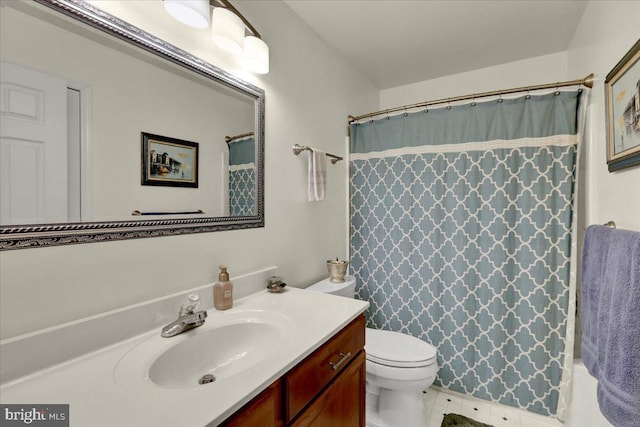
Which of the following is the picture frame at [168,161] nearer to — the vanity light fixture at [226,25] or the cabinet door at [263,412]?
the vanity light fixture at [226,25]

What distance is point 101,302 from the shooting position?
2.88ft

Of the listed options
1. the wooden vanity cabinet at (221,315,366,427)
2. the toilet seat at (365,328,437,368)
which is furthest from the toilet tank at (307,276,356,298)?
the wooden vanity cabinet at (221,315,366,427)

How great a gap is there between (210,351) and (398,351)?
106 cm

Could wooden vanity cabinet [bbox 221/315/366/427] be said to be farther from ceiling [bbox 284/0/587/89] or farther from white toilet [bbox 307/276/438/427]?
ceiling [bbox 284/0/587/89]

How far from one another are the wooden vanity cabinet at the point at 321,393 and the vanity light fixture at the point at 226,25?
1194 mm

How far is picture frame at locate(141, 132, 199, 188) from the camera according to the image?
990 mm

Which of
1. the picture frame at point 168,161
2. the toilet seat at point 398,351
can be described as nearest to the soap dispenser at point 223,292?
the picture frame at point 168,161

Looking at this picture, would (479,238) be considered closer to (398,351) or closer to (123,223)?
(398,351)

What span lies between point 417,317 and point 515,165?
3.93ft

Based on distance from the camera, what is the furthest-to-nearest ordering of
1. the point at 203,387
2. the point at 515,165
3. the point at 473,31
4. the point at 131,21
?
1. the point at 473,31
2. the point at 515,165
3. the point at 131,21
4. the point at 203,387

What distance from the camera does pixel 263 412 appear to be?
2.33 feet

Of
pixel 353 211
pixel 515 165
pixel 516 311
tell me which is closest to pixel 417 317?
pixel 516 311

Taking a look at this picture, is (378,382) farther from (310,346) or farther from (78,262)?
(78,262)

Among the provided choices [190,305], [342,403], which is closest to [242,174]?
[190,305]
